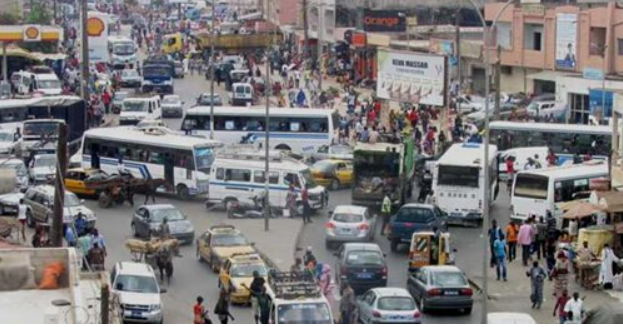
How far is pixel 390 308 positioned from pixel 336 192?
57.8ft

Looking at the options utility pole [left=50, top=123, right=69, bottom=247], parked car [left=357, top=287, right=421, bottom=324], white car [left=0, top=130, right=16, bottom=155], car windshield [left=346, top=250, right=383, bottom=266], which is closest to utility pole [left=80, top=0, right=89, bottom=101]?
white car [left=0, top=130, right=16, bottom=155]

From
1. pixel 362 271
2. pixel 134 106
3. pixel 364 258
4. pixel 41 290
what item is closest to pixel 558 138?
pixel 364 258

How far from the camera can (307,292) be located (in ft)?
85.8

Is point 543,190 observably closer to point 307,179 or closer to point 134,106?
point 307,179

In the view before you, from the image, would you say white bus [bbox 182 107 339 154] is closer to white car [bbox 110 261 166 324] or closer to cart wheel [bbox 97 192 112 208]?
cart wheel [bbox 97 192 112 208]

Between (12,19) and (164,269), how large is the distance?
58.0m

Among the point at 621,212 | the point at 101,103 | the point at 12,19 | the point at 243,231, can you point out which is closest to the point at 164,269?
the point at 243,231

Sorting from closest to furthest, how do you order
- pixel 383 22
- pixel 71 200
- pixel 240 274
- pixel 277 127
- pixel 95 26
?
pixel 240 274 < pixel 71 200 < pixel 277 127 < pixel 95 26 < pixel 383 22

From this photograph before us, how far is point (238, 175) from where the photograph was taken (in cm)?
4109

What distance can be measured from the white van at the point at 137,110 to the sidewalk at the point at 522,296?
91.5 feet

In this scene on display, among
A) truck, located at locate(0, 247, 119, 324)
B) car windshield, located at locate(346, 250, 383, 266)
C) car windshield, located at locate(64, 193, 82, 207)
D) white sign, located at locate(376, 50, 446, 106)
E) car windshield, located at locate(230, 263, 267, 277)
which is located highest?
white sign, located at locate(376, 50, 446, 106)

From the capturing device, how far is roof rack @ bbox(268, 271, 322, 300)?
2611cm

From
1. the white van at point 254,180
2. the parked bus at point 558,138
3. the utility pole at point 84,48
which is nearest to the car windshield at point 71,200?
the white van at point 254,180

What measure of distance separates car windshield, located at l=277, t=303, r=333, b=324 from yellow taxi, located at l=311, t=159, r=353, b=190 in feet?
60.7
